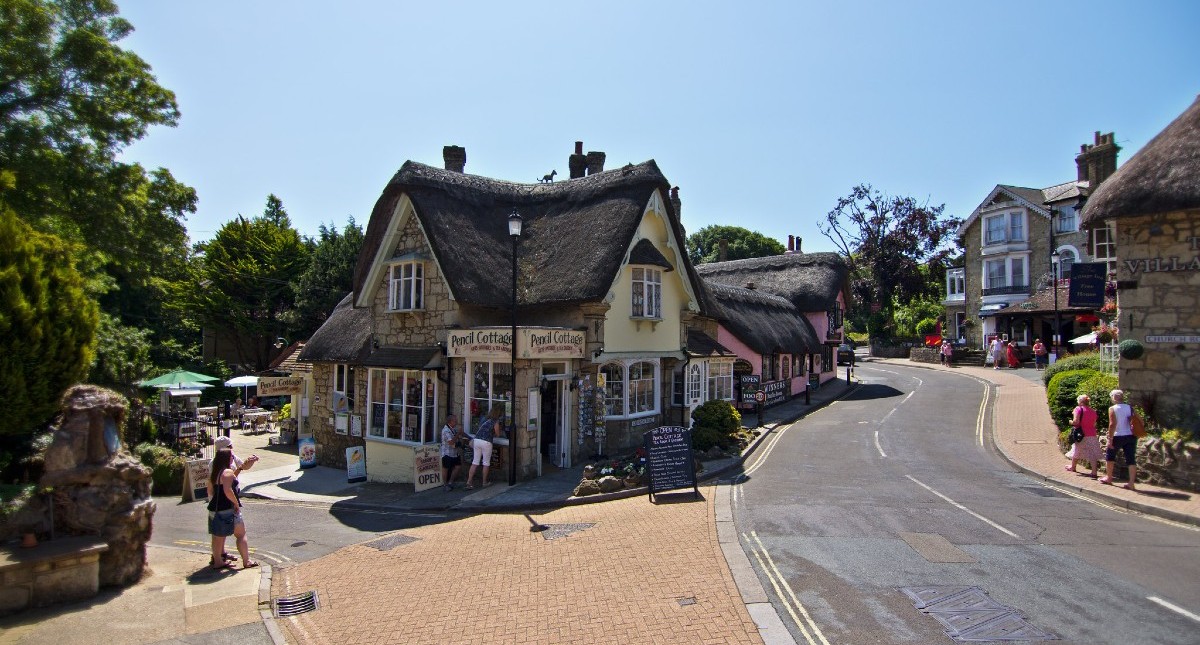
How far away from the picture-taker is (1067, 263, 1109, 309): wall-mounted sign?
16531 mm

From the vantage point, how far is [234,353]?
156 ft

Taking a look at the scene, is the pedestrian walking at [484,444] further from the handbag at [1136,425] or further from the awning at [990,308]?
the awning at [990,308]

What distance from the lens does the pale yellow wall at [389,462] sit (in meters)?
16.5

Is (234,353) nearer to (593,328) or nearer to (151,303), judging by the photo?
(151,303)

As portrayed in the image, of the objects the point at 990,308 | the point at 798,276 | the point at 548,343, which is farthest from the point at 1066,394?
the point at 990,308

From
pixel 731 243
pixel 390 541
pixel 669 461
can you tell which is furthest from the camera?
pixel 731 243

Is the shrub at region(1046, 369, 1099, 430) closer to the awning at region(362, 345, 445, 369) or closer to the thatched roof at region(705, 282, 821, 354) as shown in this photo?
the thatched roof at region(705, 282, 821, 354)

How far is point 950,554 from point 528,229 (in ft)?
44.1

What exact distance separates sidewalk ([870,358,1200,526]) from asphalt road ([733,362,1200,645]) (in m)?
0.44

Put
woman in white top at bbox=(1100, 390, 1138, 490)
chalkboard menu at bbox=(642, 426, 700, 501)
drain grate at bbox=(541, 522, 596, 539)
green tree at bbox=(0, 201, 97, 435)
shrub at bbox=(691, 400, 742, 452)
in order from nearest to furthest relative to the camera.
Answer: green tree at bbox=(0, 201, 97, 435)
drain grate at bbox=(541, 522, 596, 539)
woman in white top at bbox=(1100, 390, 1138, 490)
chalkboard menu at bbox=(642, 426, 700, 501)
shrub at bbox=(691, 400, 742, 452)

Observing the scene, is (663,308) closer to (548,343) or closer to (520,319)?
(520,319)

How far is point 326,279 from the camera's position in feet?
130

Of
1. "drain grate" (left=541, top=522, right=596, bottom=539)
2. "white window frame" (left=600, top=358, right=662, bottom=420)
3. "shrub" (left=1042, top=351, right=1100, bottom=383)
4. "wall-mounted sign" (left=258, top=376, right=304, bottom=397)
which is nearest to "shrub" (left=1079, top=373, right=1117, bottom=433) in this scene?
"shrub" (left=1042, top=351, right=1100, bottom=383)

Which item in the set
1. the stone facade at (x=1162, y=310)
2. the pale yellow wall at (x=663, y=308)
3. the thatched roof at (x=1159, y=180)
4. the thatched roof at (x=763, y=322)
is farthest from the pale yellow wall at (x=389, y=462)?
the thatched roof at (x=1159, y=180)
